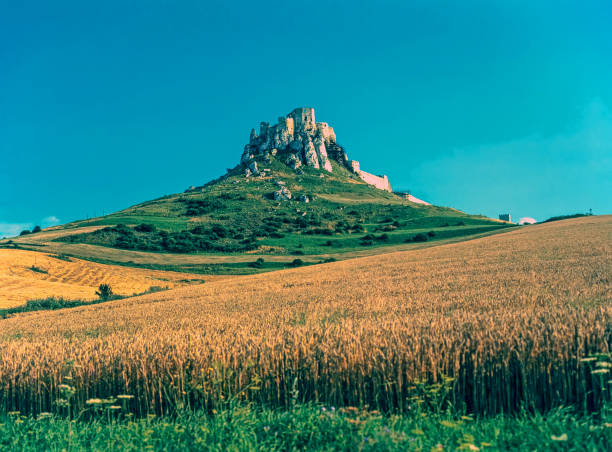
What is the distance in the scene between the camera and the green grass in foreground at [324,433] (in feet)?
12.3

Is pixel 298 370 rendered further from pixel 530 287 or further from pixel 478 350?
pixel 530 287

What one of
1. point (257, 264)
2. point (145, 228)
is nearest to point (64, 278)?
point (257, 264)

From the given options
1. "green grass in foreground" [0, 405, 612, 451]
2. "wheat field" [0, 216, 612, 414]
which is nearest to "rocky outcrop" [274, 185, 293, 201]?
"wheat field" [0, 216, 612, 414]

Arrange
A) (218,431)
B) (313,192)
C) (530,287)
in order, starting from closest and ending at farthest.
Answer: (218,431)
(530,287)
(313,192)

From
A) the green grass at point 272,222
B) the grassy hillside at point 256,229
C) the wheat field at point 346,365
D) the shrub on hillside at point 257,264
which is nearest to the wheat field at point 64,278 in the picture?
the grassy hillside at point 256,229

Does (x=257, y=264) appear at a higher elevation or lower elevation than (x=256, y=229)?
lower

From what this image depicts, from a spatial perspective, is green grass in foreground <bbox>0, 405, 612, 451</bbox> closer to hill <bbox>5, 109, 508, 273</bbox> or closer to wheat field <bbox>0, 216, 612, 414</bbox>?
wheat field <bbox>0, 216, 612, 414</bbox>

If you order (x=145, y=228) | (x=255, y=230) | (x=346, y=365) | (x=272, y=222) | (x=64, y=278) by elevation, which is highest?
(x=272, y=222)

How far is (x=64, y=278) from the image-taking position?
5347cm

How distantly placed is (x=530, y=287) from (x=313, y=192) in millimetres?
172563

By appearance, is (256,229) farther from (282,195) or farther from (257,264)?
(282,195)

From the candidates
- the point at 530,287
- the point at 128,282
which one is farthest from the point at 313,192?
the point at 530,287

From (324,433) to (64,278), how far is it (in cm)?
6007

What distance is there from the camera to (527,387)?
4.99m
